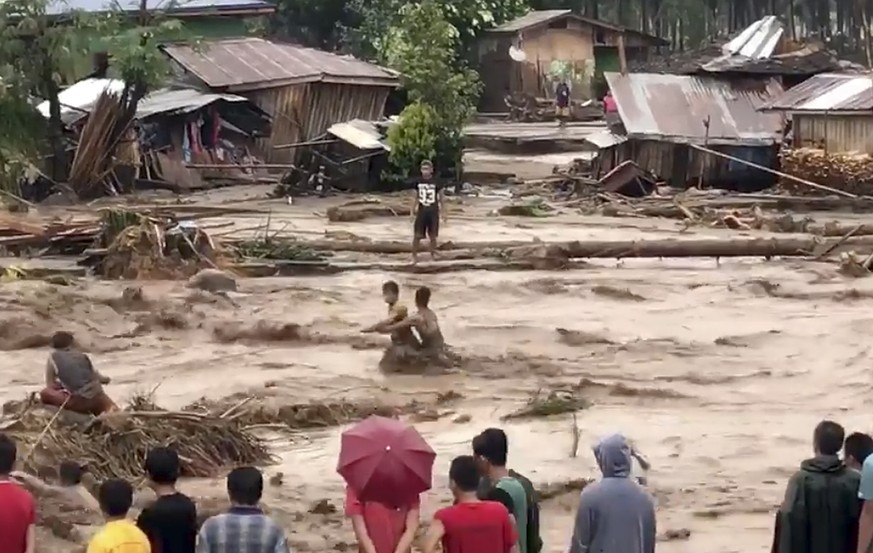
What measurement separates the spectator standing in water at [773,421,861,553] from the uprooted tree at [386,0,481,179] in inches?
1079

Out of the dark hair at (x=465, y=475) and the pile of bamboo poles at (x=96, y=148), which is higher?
the dark hair at (x=465, y=475)

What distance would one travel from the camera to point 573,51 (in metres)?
54.1

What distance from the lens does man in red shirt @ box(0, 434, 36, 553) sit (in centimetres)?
639

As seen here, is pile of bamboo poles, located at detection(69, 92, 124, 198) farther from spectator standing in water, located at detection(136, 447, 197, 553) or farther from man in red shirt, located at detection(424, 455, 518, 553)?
man in red shirt, located at detection(424, 455, 518, 553)

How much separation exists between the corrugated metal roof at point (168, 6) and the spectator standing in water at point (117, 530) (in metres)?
28.3

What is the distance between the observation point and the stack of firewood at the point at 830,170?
32.4 m

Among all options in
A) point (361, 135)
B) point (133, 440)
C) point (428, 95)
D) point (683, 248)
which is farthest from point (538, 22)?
point (133, 440)

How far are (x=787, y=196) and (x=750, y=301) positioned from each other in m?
12.7

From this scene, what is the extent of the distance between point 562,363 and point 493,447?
31.1 ft

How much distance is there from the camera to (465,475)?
20.2ft

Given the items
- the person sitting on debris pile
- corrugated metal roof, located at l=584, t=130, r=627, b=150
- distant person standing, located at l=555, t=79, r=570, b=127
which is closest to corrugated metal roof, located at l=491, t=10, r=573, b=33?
distant person standing, located at l=555, t=79, r=570, b=127

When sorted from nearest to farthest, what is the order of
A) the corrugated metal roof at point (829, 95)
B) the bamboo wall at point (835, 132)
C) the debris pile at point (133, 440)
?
the debris pile at point (133, 440), the bamboo wall at point (835, 132), the corrugated metal roof at point (829, 95)

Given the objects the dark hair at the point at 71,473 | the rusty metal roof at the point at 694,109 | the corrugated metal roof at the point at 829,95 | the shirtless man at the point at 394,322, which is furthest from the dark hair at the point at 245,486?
the rusty metal roof at the point at 694,109

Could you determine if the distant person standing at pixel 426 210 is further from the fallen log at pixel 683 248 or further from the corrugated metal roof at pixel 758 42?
the corrugated metal roof at pixel 758 42
